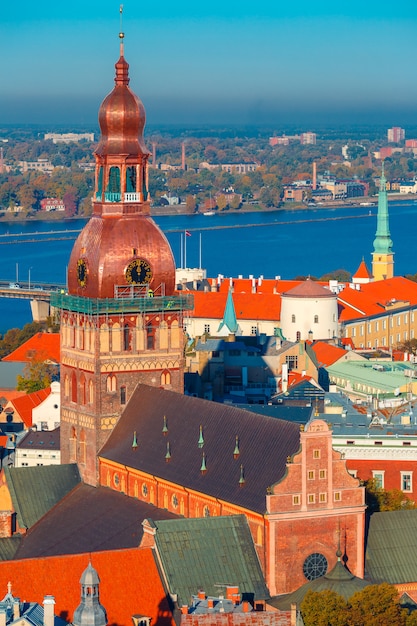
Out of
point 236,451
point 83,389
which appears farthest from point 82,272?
point 236,451

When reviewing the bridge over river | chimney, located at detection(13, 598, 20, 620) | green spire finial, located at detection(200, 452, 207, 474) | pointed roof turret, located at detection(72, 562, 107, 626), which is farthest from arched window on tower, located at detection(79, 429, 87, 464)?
the bridge over river

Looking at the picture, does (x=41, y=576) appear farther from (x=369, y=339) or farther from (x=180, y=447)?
(x=369, y=339)

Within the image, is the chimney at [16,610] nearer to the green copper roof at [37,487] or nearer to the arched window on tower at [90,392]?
the green copper roof at [37,487]

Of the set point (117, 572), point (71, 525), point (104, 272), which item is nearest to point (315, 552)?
point (117, 572)

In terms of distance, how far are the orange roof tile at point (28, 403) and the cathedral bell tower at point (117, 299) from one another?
880 inches

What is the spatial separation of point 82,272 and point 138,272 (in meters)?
1.11

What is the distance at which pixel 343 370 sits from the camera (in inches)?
2547

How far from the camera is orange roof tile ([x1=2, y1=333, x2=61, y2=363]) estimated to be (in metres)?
77.1

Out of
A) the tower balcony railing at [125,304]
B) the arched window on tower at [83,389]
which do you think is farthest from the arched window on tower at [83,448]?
the tower balcony railing at [125,304]

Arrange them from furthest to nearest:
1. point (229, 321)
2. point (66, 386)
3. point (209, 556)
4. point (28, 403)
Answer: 1. point (229, 321)
2. point (28, 403)
3. point (66, 386)
4. point (209, 556)

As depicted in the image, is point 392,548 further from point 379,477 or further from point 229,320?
point 229,320

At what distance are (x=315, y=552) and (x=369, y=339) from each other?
5229cm

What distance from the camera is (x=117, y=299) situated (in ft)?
141

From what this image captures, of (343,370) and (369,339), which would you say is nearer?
(343,370)
